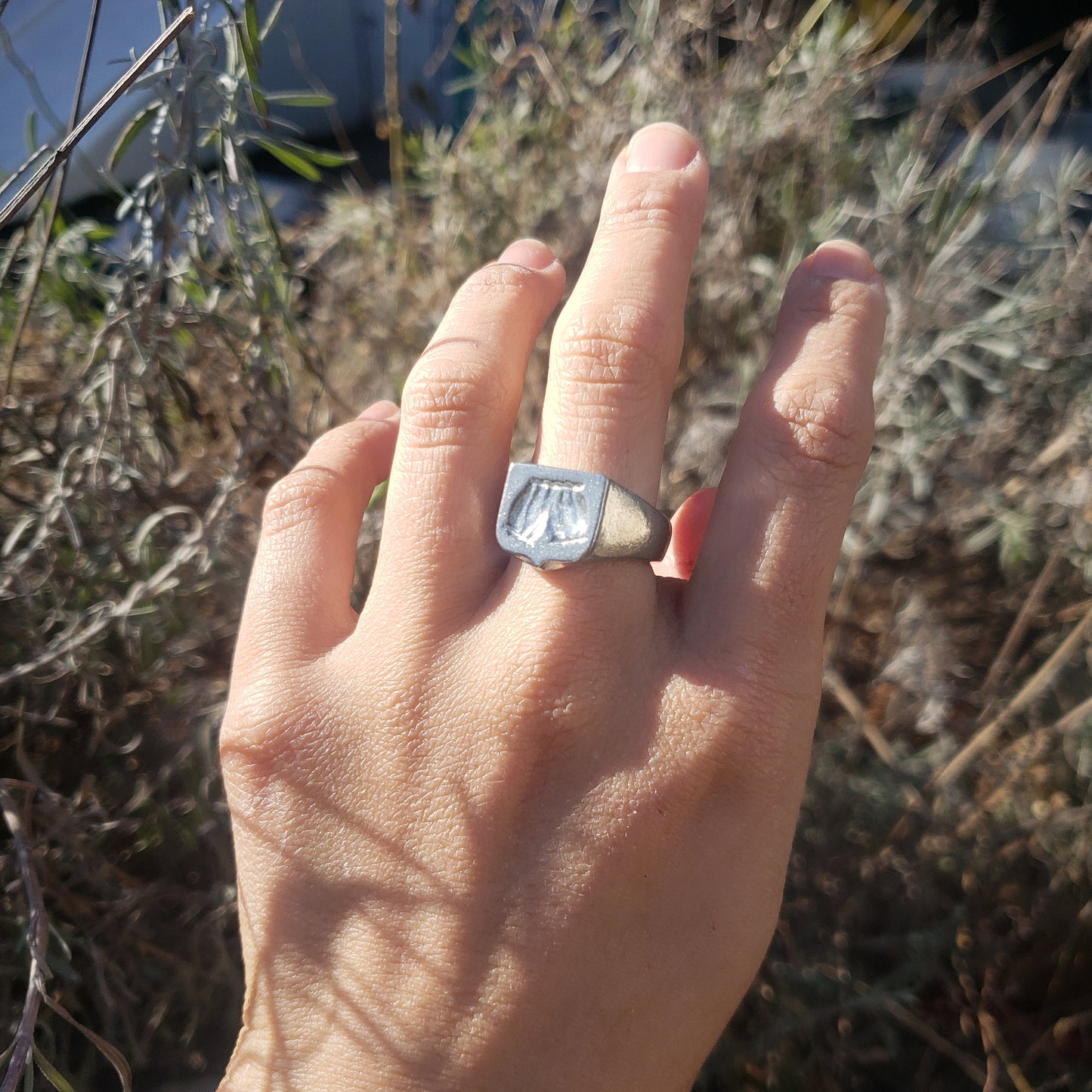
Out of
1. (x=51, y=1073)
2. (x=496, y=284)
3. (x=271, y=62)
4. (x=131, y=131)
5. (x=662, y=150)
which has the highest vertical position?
(x=271, y=62)

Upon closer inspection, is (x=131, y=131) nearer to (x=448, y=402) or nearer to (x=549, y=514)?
(x=448, y=402)

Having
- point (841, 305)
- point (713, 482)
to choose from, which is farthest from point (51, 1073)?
point (713, 482)

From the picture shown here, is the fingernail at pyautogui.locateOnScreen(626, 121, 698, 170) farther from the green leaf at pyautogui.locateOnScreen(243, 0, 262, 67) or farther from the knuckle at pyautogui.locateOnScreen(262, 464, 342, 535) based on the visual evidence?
the knuckle at pyautogui.locateOnScreen(262, 464, 342, 535)

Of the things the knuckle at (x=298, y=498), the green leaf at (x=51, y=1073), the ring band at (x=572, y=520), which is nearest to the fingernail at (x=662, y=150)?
the ring band at (x=572, y=520)

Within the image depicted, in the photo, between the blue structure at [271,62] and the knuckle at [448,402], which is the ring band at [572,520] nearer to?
the knuckle at [448,402]

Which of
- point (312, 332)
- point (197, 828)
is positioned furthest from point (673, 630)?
point (312, 332)

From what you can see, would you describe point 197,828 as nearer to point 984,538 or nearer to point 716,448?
point 716,448
